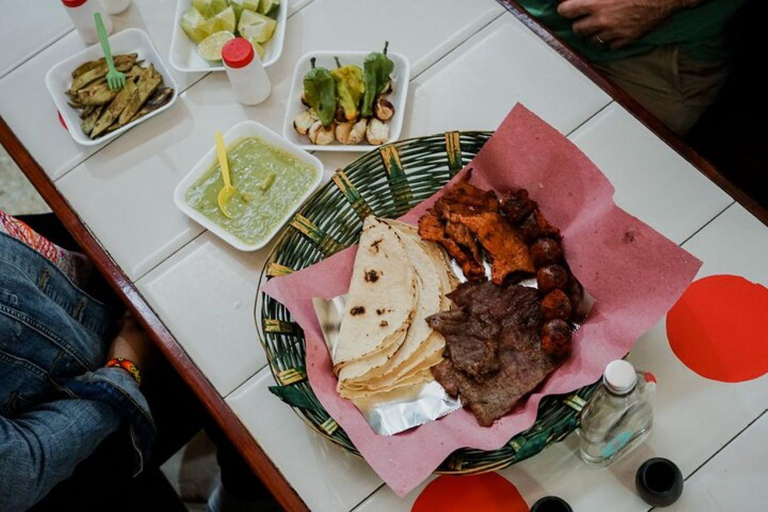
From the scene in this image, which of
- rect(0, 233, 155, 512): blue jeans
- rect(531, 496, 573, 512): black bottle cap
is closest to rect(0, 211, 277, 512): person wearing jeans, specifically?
rect(0, 233, 155, 512): blue jeans

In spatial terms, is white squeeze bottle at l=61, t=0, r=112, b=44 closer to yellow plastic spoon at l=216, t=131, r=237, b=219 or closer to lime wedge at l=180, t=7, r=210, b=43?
lime wedge at l=180, t=7, r=210, b=43

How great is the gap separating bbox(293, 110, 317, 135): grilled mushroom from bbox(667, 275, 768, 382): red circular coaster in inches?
43.8

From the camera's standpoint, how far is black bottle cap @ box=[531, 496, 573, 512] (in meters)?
1.68

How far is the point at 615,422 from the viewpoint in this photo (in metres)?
1.64

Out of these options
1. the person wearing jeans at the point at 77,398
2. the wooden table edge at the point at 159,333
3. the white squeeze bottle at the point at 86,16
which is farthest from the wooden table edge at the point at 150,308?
the white squeeze bottle at the point at 86,16

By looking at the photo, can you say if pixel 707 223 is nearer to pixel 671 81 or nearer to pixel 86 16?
A: pixel 671 81

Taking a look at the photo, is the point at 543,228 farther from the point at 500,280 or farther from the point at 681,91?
the point at 681,91

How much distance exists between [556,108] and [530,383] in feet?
2.91

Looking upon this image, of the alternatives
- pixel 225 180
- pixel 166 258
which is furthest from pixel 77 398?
pixel 225 180

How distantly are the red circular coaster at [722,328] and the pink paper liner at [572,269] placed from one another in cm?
23

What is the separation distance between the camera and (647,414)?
1667mm

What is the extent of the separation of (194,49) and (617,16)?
1362 millimetres

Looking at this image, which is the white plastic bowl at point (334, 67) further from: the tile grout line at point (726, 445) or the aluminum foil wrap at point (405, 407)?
the tile grout line at point (726, 445)

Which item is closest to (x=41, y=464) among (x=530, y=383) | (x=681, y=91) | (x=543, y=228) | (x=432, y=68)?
(x=530, y=383)
